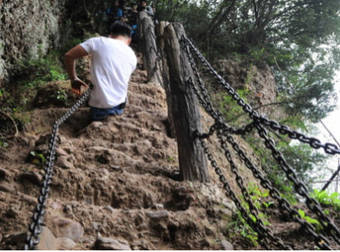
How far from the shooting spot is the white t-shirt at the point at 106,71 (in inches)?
146

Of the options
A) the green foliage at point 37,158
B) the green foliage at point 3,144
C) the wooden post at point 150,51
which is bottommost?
the green foliage at point 37,158

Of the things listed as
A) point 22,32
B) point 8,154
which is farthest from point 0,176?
point 22,32

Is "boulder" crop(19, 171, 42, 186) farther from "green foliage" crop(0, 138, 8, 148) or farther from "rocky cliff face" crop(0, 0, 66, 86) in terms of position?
"rocky cliff face" crop(0, 0, 66, 86)

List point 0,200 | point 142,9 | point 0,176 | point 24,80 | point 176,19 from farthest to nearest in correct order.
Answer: point 176,19 → point 142,9 → point 24,80 → point 0,176 → point 0,200

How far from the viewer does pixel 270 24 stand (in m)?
9.30

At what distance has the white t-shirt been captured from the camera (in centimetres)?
371

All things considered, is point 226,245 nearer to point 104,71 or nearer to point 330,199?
point 330,199

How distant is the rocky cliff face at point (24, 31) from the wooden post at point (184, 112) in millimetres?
3854

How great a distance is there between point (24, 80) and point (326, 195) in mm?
6021

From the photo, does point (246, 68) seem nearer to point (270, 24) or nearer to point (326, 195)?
point (270, 24)

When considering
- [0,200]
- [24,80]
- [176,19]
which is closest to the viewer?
[0,200]

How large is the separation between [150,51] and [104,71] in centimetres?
333

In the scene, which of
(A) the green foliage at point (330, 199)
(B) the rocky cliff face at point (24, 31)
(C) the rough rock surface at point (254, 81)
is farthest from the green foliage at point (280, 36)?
(B) the rocky cliff face at point (24, 31)

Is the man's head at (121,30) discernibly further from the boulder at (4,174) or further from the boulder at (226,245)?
the boulder at (226,245)
